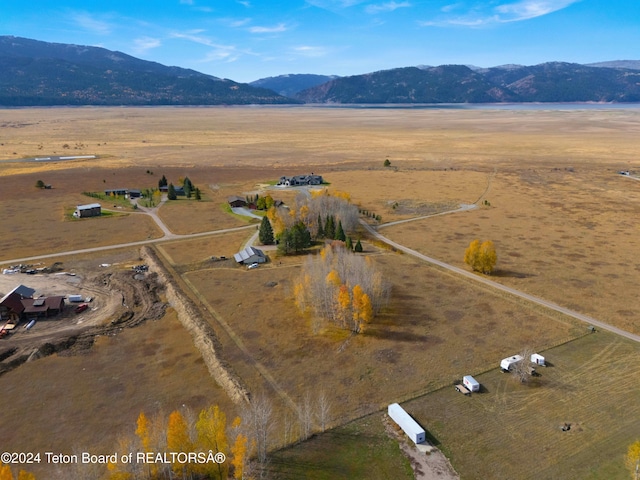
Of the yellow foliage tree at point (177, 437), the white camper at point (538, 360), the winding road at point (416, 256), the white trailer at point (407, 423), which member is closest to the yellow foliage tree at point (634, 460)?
the white camper at point (538, 360)

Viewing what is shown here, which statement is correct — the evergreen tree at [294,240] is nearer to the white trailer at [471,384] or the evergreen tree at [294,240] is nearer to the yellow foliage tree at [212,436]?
the white trailer at [471,384]

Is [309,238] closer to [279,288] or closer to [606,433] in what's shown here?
[279,288]

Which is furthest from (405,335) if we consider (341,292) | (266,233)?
(266,233)

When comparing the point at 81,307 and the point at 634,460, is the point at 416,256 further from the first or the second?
the point at 81,307

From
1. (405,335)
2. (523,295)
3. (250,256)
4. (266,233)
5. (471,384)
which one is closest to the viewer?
(471,384)

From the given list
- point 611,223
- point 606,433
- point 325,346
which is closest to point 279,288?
point 325,346

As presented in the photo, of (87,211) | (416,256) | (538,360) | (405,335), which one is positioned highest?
(87,211)

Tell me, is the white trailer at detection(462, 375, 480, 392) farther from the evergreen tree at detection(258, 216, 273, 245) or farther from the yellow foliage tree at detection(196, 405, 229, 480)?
the evergreen tree at detection(258, 216, 273, 245)
